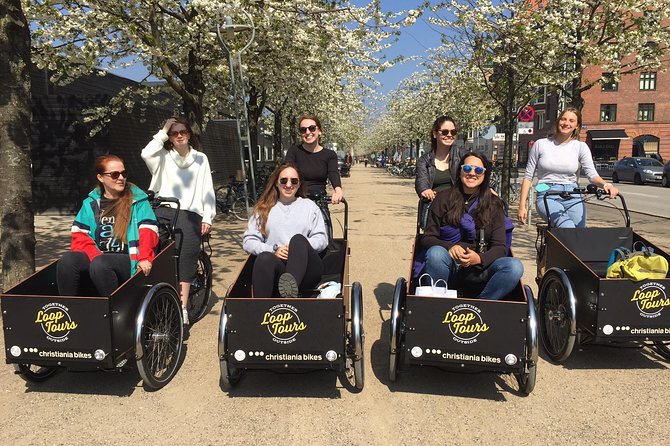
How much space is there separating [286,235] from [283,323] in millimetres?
941

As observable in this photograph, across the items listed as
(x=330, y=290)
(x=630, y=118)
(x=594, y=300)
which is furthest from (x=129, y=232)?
(x=630, y=118)

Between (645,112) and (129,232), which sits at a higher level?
(645,112)

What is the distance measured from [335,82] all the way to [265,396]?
40.4 ft

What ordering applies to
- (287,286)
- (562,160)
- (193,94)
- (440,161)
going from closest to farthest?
(287,286)
(440,161)
(562,160)
(193,94)

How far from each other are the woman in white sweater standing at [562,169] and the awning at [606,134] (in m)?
49.8

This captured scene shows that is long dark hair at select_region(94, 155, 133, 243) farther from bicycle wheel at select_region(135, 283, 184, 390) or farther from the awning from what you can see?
the awning

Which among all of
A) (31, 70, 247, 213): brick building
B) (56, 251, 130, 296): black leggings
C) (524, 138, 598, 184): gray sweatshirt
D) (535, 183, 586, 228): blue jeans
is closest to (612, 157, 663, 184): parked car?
(31, 70, 247, 213): brick building

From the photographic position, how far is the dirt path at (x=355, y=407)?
3102mm

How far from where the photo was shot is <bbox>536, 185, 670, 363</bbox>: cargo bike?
3725 millimetres

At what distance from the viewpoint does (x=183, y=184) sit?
4.87 m

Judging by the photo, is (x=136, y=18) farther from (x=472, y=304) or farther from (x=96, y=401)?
(x=472, y=304)

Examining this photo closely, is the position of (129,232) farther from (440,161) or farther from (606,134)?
(606,134)

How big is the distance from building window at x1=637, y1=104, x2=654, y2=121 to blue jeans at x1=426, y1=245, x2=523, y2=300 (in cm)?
5368

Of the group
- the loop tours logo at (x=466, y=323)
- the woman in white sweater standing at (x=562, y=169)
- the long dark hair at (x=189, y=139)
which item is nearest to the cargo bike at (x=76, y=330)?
the long dark hair at (x=189, y=139)
